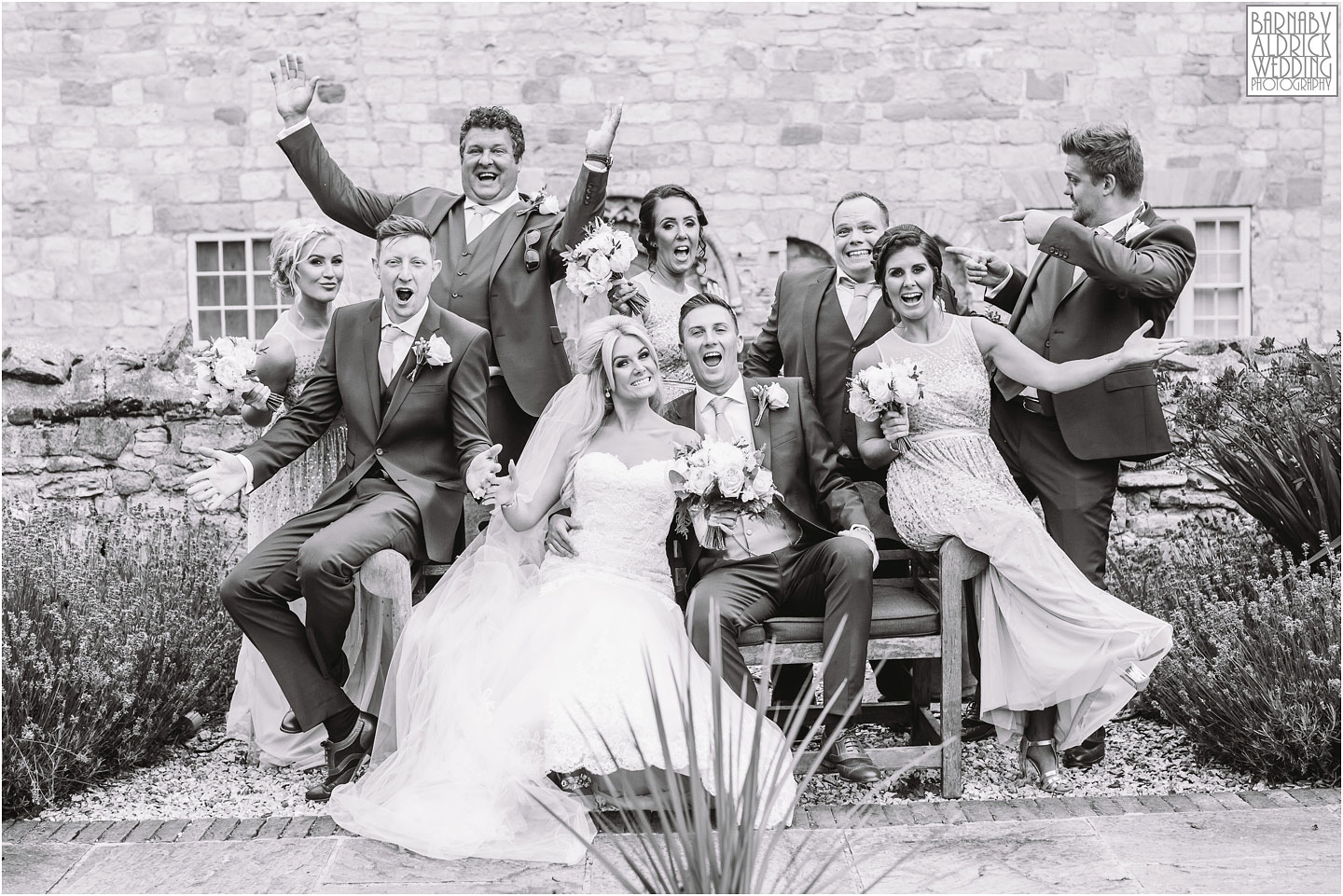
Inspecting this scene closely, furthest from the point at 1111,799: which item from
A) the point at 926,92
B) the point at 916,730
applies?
the point at 926,92

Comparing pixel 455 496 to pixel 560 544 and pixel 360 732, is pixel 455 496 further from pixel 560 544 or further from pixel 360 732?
pixel 360 732

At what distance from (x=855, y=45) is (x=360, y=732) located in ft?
30.2

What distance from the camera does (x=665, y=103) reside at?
39.6 feet

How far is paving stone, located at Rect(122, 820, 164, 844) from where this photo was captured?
4313 mm

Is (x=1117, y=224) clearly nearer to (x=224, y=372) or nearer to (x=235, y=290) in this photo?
(x=224, y=372)

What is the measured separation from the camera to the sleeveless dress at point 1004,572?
179 inches

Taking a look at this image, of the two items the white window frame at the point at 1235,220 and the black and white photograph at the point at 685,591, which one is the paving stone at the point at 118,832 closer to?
the black and white photograph at the point at 685,591

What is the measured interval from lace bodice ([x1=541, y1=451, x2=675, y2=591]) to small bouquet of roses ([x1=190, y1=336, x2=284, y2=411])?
142cm

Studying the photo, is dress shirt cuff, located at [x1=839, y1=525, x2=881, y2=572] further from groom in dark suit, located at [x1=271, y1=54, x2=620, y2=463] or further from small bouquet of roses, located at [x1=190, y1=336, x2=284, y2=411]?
small bouquet of roses, located at [x1=190, y1=336, x2=284, y2=411]

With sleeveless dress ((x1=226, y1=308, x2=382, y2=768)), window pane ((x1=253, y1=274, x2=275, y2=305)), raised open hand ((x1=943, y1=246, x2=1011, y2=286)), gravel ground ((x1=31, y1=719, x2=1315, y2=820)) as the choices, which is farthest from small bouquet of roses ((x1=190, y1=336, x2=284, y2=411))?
window pane ((x1=253, y1=274, x2=275, y2=305))

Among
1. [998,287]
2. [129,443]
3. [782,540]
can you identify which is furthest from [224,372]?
[129,443]

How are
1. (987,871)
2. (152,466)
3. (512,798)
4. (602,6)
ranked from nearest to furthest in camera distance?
(987,871) < (512,798) < (152,466) < (602,6)

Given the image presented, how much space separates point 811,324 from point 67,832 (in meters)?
3.45

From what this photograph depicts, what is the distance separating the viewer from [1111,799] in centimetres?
454
